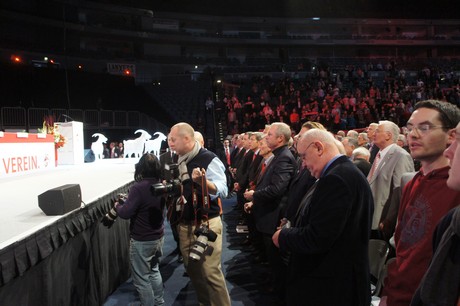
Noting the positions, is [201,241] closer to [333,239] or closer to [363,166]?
[333,239]

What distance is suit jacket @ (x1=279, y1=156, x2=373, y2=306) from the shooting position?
5.90ft

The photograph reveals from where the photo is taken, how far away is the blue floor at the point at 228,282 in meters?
3.79

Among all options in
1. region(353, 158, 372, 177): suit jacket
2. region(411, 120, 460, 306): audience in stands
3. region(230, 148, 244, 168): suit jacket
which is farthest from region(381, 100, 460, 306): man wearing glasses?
region(230, 148, 244, 168): suit jacket

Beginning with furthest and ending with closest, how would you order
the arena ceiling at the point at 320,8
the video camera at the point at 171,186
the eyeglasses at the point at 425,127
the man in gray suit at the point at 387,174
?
the arena ceiling at the point at 320,8, the man in gray suit at the point at 387,174, the video camera at the point at 171,186, the eyeglasses at the point at 425,127

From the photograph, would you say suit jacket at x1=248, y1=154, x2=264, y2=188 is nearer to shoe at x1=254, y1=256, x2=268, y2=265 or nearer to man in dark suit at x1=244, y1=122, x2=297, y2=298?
shoe at x1=254, y1=256, x2=268, y2=265

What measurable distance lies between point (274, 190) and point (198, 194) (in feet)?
2.92

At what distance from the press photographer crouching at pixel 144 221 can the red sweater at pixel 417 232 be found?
196 centimetres

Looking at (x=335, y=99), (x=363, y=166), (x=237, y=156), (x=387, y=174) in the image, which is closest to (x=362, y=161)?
(x=363, y=166)

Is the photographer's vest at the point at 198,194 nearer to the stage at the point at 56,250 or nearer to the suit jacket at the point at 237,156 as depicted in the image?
the stage at the point at 56,250

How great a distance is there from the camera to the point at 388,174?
3.43 meters

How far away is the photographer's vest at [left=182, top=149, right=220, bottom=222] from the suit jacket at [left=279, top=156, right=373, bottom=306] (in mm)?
1093

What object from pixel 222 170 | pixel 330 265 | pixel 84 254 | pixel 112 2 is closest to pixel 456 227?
pixel 330 265

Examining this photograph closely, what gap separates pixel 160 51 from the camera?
28.9 m

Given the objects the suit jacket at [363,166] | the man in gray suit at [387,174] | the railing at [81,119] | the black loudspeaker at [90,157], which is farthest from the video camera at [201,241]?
the railing at [81,119]
